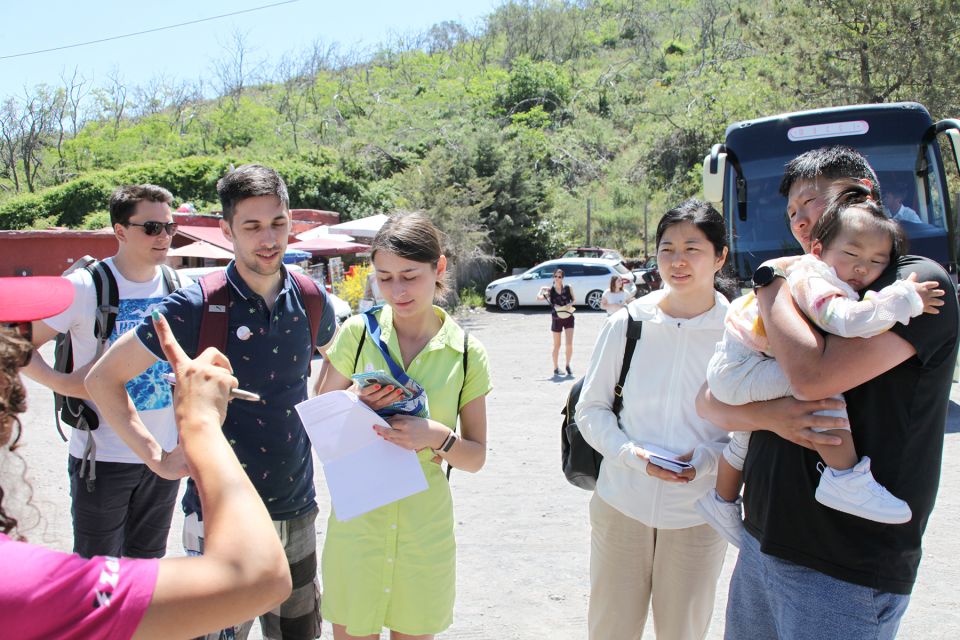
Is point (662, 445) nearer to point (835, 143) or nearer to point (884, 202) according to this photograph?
point (884, 202)

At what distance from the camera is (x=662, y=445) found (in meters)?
2.79

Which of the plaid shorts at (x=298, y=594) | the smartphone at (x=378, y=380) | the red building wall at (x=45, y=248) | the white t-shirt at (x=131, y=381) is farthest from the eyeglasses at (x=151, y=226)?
the red building wall at (x=45, y=248)

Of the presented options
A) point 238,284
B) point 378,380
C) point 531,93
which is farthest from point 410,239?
point 531,93

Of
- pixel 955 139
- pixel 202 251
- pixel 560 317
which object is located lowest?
pixel 560 317

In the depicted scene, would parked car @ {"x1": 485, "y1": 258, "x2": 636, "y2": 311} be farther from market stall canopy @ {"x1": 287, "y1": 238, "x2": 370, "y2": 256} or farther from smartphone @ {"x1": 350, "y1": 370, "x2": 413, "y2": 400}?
smartphone @ {"x1": 350, "y1": 370, "x2": 413, "y2": 400}

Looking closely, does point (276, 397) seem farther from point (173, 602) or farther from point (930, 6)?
point (930, 6)

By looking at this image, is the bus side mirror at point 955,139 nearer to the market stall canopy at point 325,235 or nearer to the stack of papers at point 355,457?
the stack of papers at point 355,457

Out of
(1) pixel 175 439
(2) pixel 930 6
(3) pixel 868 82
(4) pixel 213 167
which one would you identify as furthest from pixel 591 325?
(4) pixel 213 167

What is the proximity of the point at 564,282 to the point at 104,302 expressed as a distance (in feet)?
60.5

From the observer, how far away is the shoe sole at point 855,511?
179cm

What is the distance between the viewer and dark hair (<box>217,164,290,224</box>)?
9.17 feet

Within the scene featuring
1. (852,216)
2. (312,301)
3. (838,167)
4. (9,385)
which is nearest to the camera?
(9,385)

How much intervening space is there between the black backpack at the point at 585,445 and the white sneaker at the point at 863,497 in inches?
43.5

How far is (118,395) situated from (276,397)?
0.55 m
